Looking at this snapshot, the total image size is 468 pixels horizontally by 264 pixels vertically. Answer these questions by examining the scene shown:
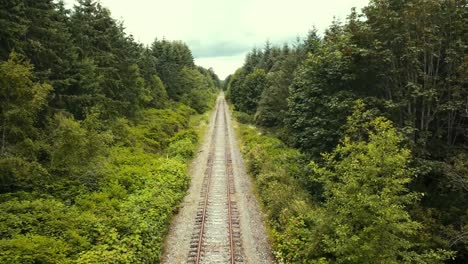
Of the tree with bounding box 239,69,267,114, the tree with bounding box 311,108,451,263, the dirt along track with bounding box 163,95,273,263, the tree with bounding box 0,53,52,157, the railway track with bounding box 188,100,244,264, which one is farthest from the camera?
the tree with bounding box 239,69,267,114

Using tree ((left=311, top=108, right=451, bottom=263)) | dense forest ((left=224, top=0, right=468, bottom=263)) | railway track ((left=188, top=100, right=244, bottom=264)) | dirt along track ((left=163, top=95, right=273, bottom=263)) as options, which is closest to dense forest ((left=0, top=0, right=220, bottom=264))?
dirt along track ((left=163, top=95, right=273, bottom=263))

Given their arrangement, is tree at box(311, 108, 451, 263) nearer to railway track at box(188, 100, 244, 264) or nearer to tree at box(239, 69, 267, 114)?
railway track at box(188, 100, 244, 264)

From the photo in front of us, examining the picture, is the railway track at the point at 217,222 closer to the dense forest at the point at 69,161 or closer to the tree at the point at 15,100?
the dense forest at the point at 69,161

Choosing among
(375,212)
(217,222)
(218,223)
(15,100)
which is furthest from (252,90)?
(375,212)

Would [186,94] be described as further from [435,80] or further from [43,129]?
[435,80]

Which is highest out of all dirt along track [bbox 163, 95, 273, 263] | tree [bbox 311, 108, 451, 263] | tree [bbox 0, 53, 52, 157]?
tree [bbox 0, 53, 52, 157]

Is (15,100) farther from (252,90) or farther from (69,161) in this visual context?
(252,90)

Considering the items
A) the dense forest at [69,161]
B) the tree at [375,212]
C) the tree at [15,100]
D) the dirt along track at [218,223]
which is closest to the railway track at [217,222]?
the dirt along track at [218,223]
